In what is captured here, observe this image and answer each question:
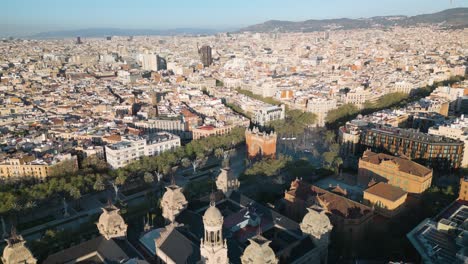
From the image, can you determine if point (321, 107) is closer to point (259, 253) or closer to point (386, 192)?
point (386, 192)

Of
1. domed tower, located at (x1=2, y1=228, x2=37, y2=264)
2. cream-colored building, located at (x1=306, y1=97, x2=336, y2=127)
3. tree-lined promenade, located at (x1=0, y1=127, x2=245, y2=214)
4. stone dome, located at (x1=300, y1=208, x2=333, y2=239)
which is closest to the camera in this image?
domed tower, located at (x1=2, y1=228, x2=37, y2=264)

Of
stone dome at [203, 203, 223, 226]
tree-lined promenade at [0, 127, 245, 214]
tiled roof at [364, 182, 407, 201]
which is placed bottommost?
tree-lined promenade at [0, 127, 245, 214]

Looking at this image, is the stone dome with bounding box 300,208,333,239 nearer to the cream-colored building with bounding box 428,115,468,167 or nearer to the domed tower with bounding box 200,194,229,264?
the domed tower with bounding box 200,194,229,264

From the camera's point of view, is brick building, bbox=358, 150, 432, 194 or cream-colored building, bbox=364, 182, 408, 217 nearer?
cream-colored building, bbox=364, 182, 408, 217

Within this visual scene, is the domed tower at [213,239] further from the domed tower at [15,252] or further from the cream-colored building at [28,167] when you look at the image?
the cream-colored building at [28,167]

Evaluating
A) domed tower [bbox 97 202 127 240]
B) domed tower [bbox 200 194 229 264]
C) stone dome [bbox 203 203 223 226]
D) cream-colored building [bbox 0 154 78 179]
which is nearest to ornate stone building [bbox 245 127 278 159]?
cream-colored building [bbox 0 154 78 179]

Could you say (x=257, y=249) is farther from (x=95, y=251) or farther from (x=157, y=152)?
(x=157, y=152)
